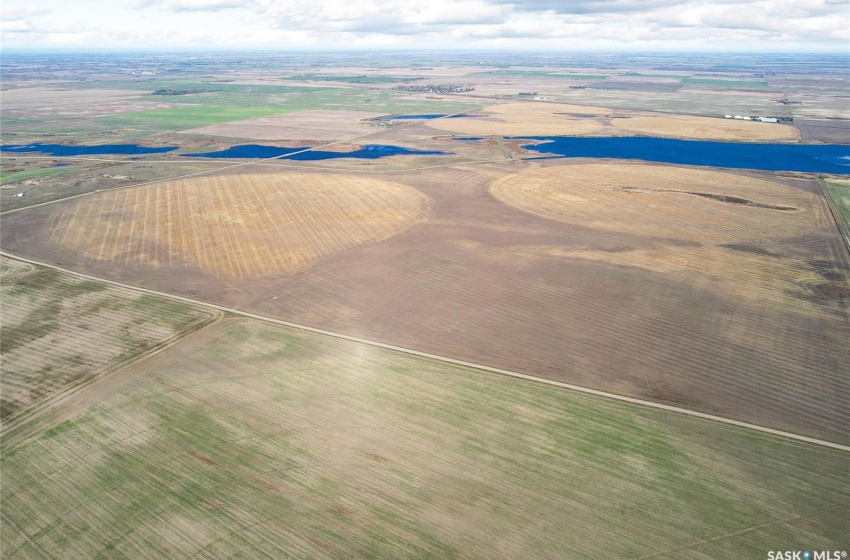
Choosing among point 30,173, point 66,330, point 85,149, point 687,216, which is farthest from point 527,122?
point 66,330

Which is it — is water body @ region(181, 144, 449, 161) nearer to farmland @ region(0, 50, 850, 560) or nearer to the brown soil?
farmland @ region(0, 50, 850, 560)

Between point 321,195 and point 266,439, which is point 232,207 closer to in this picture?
point 321,195

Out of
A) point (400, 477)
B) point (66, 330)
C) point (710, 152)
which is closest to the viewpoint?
point (400, 477)

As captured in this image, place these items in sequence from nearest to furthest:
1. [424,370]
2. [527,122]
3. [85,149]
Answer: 1. [424,370]
2. [85,149]
3. [527,122]

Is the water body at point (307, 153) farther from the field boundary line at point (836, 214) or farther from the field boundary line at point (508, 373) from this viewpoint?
the field boundary line at point (836, 214)

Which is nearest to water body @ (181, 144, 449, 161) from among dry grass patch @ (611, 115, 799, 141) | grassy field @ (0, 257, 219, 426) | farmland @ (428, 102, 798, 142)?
farmland @ (428, 102, 798, 142)

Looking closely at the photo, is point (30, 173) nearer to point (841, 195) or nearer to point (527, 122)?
point (527, 122)

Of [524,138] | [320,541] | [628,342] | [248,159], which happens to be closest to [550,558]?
[320,541]

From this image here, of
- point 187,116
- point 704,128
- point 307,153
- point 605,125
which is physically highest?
point 187,116
